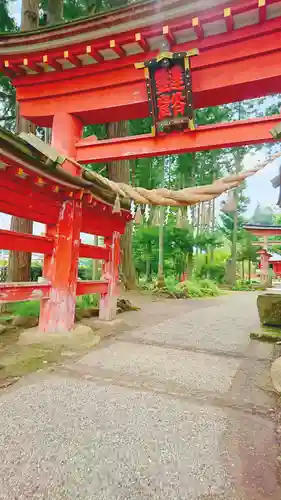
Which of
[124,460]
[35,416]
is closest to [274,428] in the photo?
[124,460]

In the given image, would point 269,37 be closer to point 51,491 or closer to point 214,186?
point 214,186

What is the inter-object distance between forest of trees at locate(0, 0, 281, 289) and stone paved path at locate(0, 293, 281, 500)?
2.17 meters

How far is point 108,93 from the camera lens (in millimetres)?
4988

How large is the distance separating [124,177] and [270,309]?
7.95 metres

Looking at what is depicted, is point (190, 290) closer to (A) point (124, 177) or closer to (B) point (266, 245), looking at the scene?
(A) point (124, 177)

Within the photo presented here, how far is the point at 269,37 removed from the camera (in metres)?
4.07

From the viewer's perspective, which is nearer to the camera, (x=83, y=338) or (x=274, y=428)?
(x=274, y=428)

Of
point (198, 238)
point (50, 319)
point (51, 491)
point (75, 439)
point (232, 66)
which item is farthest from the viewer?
point (198, 238)

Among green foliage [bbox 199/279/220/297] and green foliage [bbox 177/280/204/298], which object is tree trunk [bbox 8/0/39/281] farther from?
green foliage [bbox 199/279/220/297]

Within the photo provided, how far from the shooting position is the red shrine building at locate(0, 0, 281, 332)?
410 centimetres

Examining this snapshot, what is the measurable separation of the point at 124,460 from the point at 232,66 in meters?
4.80

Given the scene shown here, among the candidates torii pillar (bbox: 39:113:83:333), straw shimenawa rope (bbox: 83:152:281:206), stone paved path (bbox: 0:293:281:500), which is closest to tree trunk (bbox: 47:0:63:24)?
torii pillar (bbox: 39:113:83:333)

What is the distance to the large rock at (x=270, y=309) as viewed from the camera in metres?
5.74

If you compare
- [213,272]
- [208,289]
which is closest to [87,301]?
[208,289]
